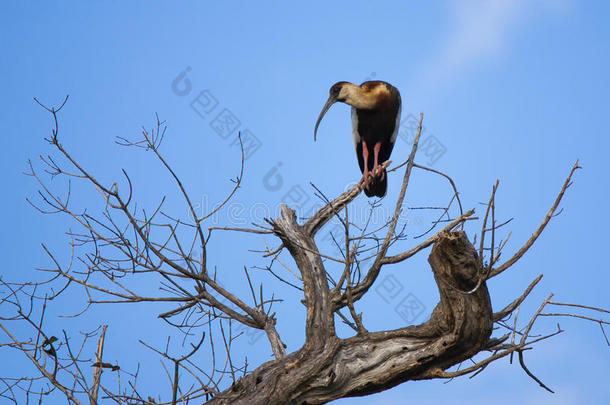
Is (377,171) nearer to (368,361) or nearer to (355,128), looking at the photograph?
(355,128)

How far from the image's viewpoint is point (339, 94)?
6.15 metres

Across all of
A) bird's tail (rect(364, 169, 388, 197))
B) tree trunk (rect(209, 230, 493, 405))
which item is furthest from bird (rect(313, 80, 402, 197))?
tree trunk (rect(209, 230, 493, 405))

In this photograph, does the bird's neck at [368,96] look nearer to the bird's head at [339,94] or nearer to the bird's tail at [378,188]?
the bird's head at [339,94]

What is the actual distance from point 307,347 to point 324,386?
248 millimetres

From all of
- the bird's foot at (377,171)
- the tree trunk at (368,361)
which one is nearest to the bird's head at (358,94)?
the bird's foot at (377,171)

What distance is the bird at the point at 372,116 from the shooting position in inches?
238

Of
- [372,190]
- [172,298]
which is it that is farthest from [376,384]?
[372,190]

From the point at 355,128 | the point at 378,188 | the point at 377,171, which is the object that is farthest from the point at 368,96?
the point at 377,171

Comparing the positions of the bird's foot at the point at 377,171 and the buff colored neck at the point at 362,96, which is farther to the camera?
the buff colored neck at the point at 362,96

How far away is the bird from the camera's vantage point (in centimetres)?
604

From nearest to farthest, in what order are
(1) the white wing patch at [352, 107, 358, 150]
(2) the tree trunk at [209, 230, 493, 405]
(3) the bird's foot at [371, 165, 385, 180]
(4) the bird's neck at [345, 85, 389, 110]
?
1. (2) the tree trunk at [209, 230, 493, 405]
2. (3) the bird's foot at [371, 165, 385, 180]
3. (4) the bird's neck at [345, 85, 389, 110]
4. (1) the white wing patch at [352, 107, 358, 150]

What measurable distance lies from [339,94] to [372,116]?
403 mm

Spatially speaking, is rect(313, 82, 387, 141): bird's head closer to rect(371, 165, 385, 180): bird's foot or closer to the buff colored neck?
the buff colored neck

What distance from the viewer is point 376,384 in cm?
346
